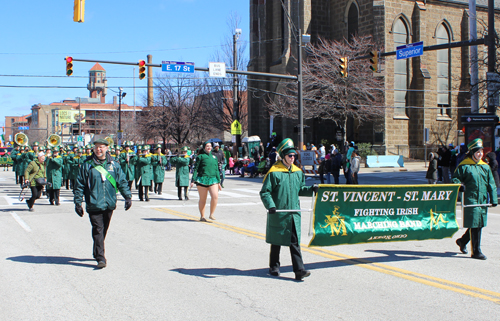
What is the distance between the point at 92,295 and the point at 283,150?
9.02 ft

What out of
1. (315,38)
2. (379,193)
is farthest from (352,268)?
(315,38)

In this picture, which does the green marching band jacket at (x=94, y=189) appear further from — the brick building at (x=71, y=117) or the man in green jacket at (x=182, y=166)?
the brick building at (x=71, y=117)

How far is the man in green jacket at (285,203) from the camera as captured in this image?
20.2 feet

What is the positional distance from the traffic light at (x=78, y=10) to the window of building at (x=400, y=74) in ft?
94.2

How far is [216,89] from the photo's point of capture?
2004 inches

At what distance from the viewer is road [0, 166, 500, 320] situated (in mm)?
5168

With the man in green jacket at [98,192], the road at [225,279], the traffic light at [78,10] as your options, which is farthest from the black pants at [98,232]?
the traffic light at [78,10]

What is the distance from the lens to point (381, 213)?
711cm

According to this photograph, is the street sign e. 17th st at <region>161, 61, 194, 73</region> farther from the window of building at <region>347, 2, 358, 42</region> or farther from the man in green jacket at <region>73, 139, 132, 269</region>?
the window of building at <region>347, 2, 358, 42</region>

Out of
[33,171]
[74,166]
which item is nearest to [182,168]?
[33,171]

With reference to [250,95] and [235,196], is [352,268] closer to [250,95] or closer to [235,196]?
[235,196]

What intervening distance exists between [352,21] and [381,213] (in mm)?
37129

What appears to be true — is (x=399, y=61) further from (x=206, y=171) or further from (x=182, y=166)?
(x=206, y=171)

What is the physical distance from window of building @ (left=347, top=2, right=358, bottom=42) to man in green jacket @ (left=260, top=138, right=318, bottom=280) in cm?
3674
